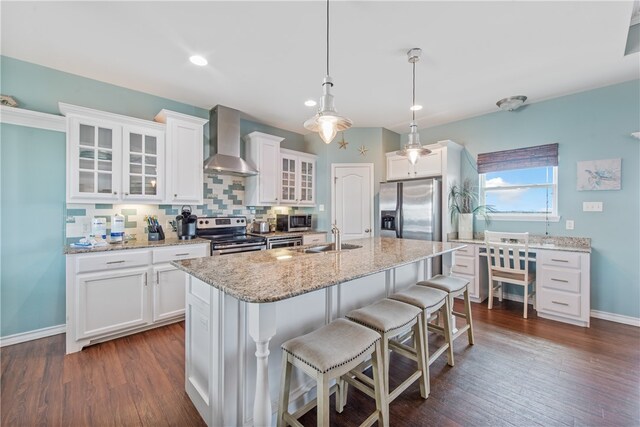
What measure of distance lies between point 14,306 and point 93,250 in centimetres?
99

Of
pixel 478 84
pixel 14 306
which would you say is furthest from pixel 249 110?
pixel 14 306

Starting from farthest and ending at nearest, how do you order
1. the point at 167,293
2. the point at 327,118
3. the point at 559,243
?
the point at 559,243
the point at 167,293
the point at 327,118

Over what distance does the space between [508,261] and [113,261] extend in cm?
426

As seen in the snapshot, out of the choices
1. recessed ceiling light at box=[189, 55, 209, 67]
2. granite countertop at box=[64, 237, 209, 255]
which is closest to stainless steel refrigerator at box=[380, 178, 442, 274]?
granite countertop at box=[64, 237, 209, 255]

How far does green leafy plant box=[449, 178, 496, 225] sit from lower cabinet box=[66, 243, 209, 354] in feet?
11.7

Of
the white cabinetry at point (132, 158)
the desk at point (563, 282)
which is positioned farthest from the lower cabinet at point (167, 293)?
the desk at point (563, 282)

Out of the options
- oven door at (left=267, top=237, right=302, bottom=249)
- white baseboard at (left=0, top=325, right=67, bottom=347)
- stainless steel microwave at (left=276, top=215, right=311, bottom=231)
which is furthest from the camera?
stainless steel microwave at (left=276, top=215, right=311, bottom=231)

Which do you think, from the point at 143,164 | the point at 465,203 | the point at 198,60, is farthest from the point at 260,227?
the point at 465,203

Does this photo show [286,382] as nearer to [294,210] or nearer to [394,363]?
[394,363]

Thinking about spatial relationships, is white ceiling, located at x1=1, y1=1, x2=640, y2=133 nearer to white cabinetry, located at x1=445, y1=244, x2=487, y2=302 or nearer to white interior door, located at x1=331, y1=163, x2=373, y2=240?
white interior door, located at x1=331, y1=163, x2=373, y2=240

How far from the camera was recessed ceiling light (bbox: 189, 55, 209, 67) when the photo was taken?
247 centimetres

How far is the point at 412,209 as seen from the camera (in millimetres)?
4023

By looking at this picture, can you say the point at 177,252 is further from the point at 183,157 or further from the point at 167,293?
the point at 183,157

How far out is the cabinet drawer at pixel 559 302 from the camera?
2.94 metres
